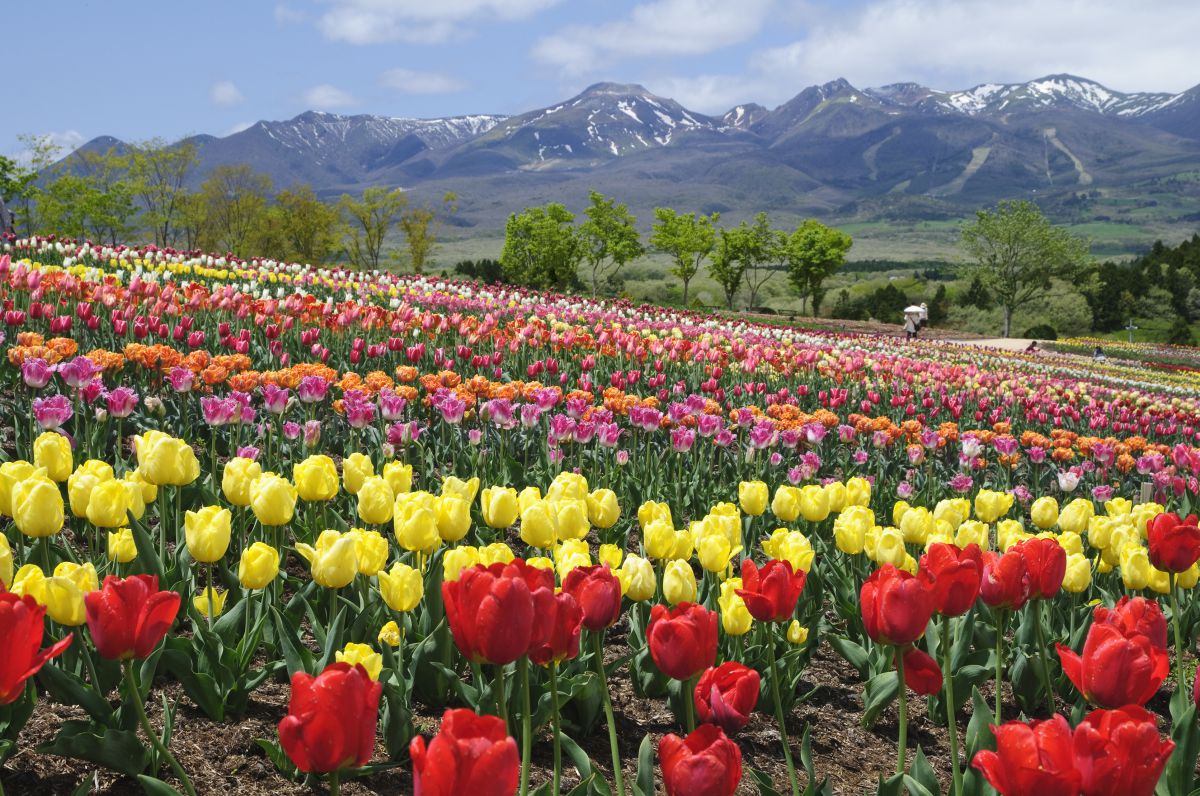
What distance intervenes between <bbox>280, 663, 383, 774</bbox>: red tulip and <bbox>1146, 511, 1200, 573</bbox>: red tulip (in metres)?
2.49

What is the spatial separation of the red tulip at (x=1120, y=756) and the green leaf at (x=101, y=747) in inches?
77.6

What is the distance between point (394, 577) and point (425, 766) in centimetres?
146

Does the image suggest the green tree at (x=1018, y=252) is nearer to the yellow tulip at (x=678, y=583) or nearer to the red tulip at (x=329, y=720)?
the yellow tulip at (x=678, y=583)

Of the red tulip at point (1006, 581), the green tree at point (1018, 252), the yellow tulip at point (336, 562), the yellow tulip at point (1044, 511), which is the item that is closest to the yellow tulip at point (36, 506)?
the yellow tulip at point (336, 562)

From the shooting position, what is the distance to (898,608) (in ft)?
6.30

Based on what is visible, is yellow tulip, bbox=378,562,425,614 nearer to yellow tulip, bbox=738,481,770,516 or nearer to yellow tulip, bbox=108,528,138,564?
yellow tulip, bbox=108,528,138,564

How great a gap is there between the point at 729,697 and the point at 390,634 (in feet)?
4.56

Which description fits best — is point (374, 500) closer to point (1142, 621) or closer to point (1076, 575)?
point (1142, 621)

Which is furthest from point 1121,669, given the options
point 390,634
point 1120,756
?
point 390,634

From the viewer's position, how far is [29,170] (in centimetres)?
5878

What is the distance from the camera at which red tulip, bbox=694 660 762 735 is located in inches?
69.1

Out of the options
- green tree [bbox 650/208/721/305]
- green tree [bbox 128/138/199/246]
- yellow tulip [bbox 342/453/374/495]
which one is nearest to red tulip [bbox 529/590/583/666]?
yellow tulip [bbox 342/453/374/495]

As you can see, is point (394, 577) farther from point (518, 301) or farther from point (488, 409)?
point (518, 301)

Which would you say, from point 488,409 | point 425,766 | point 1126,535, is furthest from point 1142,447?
point 425,766
